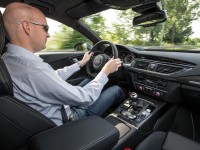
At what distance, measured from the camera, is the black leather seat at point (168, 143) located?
5.37 ft

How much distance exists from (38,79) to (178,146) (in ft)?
3.64

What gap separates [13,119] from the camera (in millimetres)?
1277

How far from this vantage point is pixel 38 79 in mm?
1368

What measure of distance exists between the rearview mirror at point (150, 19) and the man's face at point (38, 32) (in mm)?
1245

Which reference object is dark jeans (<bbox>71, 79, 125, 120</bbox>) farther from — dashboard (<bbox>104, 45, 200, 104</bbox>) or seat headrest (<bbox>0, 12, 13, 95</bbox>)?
seat headrest (<bbox>0, 12, 13, 95</bbox>)

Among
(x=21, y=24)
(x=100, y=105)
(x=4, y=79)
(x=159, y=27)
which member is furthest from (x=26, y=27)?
(x=159, y=27)

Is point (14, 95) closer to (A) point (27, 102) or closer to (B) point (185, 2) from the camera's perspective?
(A) point (27, 102)

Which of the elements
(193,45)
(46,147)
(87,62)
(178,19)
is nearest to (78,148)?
(46,147)

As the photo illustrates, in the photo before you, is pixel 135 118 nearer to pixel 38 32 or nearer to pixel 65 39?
pixel 38 32

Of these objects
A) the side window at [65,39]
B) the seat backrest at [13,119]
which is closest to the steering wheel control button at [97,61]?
the side window at [65,39]

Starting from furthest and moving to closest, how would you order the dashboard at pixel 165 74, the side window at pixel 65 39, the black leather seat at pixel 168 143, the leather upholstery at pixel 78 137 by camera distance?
the side window at pixel 65 39 → the dashboard at pixel 165 74 → the black leather seat at pixel 168 143 → the leather upholstery at pixel 78 137

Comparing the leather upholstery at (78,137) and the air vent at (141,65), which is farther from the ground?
the air vent at (141,65)

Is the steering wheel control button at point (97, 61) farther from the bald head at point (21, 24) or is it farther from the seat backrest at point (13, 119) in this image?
the seat backrest at point (13, 119)

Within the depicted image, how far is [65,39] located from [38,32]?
8.89 feet
